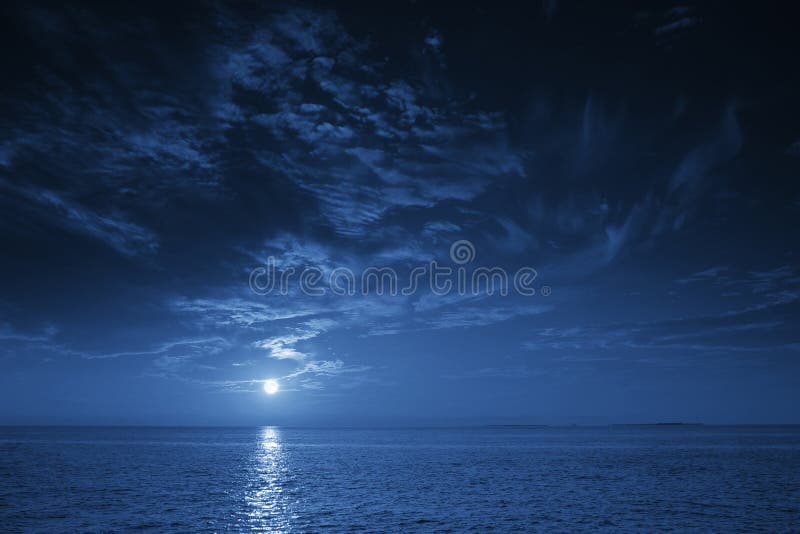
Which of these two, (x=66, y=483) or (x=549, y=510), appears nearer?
(x=549, y=510)

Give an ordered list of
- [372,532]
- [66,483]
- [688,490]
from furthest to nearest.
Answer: [66,483]
[688,490]
[372,532]

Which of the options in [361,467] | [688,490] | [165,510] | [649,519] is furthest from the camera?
[361,467]

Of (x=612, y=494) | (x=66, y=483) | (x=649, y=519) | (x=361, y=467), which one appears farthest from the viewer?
(x=361, y=467)

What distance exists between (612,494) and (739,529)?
14318 millimetres

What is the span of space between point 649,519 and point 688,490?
1785cm

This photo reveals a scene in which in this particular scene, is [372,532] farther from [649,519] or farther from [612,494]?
[612,494]

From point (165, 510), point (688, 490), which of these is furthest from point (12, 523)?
point (688, 490)

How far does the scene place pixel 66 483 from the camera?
49.3 meters

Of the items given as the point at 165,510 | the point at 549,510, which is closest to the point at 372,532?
the point at 549,510

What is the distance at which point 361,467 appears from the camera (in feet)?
230

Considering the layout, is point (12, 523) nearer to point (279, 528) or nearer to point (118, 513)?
point (118, 513)

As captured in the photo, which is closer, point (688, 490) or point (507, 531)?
point (507, 531)

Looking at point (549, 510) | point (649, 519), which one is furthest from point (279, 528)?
point (649, 519)

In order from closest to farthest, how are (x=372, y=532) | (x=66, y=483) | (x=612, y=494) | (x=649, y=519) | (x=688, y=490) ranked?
1. (x=372, y=532)
2. (x=649, y=519)
3. (x=612, y=494)
4. (x=688, y=490)
5. (x=66, y=483)
